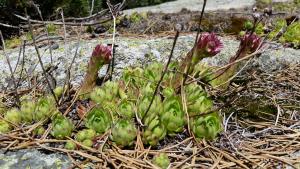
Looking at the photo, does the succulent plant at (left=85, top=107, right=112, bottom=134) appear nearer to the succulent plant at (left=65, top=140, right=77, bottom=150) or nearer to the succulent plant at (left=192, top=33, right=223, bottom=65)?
the succulent plant at (left=65, top=140, right=77, bottom=150)

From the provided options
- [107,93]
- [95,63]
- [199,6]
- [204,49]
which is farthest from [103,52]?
[199,6]

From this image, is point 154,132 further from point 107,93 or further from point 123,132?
point 107,93

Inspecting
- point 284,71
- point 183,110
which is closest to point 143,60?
point 284,71

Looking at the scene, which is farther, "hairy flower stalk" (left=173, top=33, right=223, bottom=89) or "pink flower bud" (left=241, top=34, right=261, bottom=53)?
"pink flower bud" (left=241, top=34, right=261, bottom=53)

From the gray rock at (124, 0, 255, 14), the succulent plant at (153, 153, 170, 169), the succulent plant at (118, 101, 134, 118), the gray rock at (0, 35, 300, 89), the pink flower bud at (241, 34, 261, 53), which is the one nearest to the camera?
the succulent plant at (153, 153, 170, 169)

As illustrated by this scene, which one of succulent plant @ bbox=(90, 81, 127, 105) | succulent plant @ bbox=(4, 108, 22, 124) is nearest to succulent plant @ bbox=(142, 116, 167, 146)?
succulent plant @ bbox=(90, 81, 127, 105)

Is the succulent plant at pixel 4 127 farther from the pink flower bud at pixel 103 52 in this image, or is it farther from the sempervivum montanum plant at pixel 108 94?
the pink flower bud at pixel 103 52
